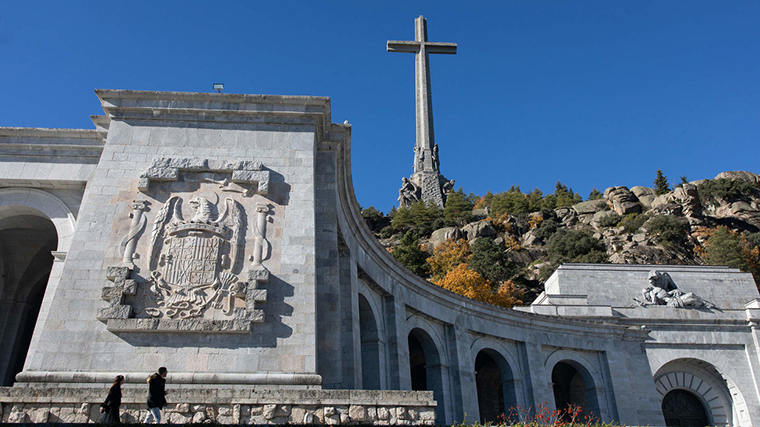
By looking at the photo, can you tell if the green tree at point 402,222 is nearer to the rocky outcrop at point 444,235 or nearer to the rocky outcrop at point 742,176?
the rocky outcrop at point 444,235

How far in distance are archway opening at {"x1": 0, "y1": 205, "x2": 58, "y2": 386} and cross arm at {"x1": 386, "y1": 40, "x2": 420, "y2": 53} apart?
235ft

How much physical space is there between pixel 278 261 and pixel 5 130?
344 inches

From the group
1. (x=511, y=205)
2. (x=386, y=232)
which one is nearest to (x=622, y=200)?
(x=511, y=205)

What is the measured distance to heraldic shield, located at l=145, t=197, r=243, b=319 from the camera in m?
11.8

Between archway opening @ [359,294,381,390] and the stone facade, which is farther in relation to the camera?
archway opening @ [359,294,381,390]

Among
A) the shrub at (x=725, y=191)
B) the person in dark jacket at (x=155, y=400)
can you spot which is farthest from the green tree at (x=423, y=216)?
the person in dark jacket at (x=155, y=400)

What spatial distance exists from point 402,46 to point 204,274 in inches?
3039

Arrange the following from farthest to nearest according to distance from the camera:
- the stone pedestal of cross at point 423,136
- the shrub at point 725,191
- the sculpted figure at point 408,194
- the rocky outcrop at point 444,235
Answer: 1. the sculpted figure at point 408,194
2. the stone pedestal of cross at point 423,136
3. the shrub at point 725,191
4. the rocky outcrop at point 444,235

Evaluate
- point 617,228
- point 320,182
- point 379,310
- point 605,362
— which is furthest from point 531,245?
point 320,182

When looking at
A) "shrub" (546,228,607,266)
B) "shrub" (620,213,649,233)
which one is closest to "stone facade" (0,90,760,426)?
"shrub" (546,228,607,266)

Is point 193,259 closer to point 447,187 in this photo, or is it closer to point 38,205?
point 38,205

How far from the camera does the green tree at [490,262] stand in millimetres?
55375

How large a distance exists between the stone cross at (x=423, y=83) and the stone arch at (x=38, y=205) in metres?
73.6

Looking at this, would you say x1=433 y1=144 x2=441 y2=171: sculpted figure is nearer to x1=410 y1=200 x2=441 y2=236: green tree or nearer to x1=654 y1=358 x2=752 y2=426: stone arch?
x1=410 y1=200 x2=441 y2=236: green tree
